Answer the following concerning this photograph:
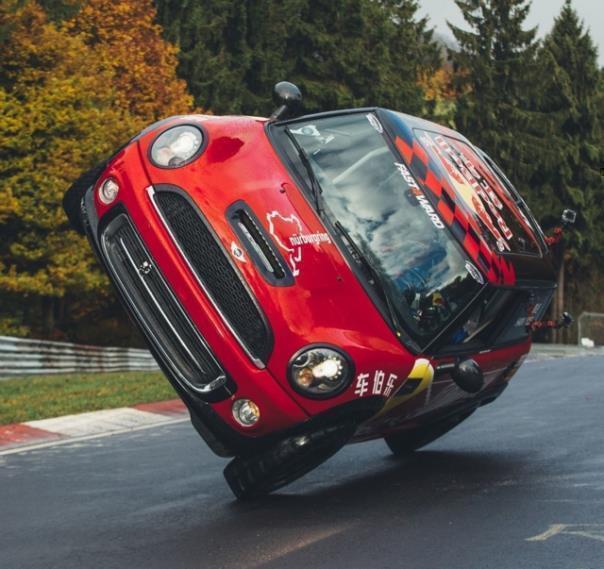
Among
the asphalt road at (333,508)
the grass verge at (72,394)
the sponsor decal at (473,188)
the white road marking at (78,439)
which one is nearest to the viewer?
the asphalt road at (333,508)

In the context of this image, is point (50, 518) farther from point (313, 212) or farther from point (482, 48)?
point (482, 48)

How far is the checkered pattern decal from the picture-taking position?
7.29 metres

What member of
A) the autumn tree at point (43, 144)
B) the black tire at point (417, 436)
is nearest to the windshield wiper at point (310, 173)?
the black tire at point (417, 436)

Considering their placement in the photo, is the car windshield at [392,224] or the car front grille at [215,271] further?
the car windshield at [392,224]

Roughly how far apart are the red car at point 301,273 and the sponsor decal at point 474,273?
0.04 ft

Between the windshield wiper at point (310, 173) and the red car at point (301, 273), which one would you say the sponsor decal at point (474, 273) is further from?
the windshield wiper at point (310, 173)

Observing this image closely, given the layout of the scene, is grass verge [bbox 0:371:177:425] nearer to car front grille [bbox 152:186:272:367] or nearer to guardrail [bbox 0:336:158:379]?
guardrail [bbox 0:336:158:379]

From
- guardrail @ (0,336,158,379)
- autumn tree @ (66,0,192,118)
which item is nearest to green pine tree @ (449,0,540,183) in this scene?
autumn tree @ (66,0,192,118)

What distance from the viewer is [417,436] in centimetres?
1007

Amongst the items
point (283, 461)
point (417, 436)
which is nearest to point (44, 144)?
point (417, 436)

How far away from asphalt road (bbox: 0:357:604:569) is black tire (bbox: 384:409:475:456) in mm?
111

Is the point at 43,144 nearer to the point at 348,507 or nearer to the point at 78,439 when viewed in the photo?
the point at 78,439

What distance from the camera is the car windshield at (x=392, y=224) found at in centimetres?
719

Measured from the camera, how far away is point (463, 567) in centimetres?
596
